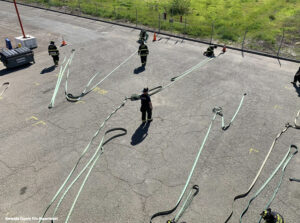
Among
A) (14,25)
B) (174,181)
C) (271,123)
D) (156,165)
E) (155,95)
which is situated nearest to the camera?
(174,181)

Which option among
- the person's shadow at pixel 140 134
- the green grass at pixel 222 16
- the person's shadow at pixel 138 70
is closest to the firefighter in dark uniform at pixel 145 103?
the person's shadow at pixel 140 134

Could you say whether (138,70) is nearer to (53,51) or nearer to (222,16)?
(53,51)

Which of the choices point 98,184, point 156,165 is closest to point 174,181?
point 156,165

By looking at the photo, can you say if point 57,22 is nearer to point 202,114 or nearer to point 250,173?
point 202,114

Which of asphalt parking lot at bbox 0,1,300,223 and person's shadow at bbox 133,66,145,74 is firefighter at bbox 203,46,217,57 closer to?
asphalt parking lot at bbox 0,1,300,223

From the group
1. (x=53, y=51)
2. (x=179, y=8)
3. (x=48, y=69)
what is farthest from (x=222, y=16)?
(x=48, y=69)

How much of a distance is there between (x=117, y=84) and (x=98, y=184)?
24.6 feet

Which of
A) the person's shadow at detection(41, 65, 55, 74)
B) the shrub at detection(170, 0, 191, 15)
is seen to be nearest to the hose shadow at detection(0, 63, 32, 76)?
the person's shadow at detection(41, 65, 55, 74)

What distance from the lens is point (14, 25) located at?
2559 centimetres

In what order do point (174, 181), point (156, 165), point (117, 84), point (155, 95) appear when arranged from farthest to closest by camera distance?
1. point (117, 84)
2. point (155, 95)
3. point (156, 165)
4. point (174, 181)

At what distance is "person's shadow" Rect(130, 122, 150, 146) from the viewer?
33.2ft

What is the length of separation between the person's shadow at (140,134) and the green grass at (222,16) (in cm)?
1466

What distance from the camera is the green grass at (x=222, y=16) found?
22.8m

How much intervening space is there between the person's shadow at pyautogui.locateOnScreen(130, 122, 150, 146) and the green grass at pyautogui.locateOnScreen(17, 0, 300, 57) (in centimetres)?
1466
